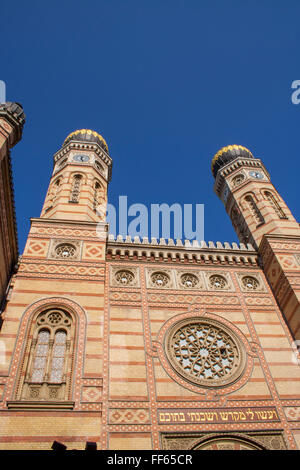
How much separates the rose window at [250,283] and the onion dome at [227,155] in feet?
26.6

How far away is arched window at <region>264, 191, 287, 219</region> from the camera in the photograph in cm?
1411

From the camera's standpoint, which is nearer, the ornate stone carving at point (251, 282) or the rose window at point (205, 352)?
the rose window at point (205, 352)

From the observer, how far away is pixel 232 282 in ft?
37.9

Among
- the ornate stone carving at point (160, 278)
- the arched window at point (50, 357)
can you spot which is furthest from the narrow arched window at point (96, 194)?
the arched window at point (50, 357)

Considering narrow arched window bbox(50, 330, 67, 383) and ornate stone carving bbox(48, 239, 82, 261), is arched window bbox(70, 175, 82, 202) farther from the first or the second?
narrow arched window bbox(50, 330, 67, 383)

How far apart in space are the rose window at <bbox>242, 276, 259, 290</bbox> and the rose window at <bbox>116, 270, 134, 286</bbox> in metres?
3.84

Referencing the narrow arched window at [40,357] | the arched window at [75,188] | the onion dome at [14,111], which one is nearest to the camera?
the narrow arched window at [40,357]

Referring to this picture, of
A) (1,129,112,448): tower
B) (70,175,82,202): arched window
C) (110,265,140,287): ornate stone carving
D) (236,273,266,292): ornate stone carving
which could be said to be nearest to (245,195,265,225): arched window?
(236,273,266,292): ornate stone carving

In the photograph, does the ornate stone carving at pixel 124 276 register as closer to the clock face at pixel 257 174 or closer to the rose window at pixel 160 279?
A: the rose window at pixel 160 279

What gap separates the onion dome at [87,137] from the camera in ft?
55.7

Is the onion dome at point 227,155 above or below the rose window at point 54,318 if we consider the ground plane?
above

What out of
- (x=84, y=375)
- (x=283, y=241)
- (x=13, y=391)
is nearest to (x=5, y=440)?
(x=13, y=391)

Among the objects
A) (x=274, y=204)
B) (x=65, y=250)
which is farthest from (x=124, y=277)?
(x=274, y=204)
